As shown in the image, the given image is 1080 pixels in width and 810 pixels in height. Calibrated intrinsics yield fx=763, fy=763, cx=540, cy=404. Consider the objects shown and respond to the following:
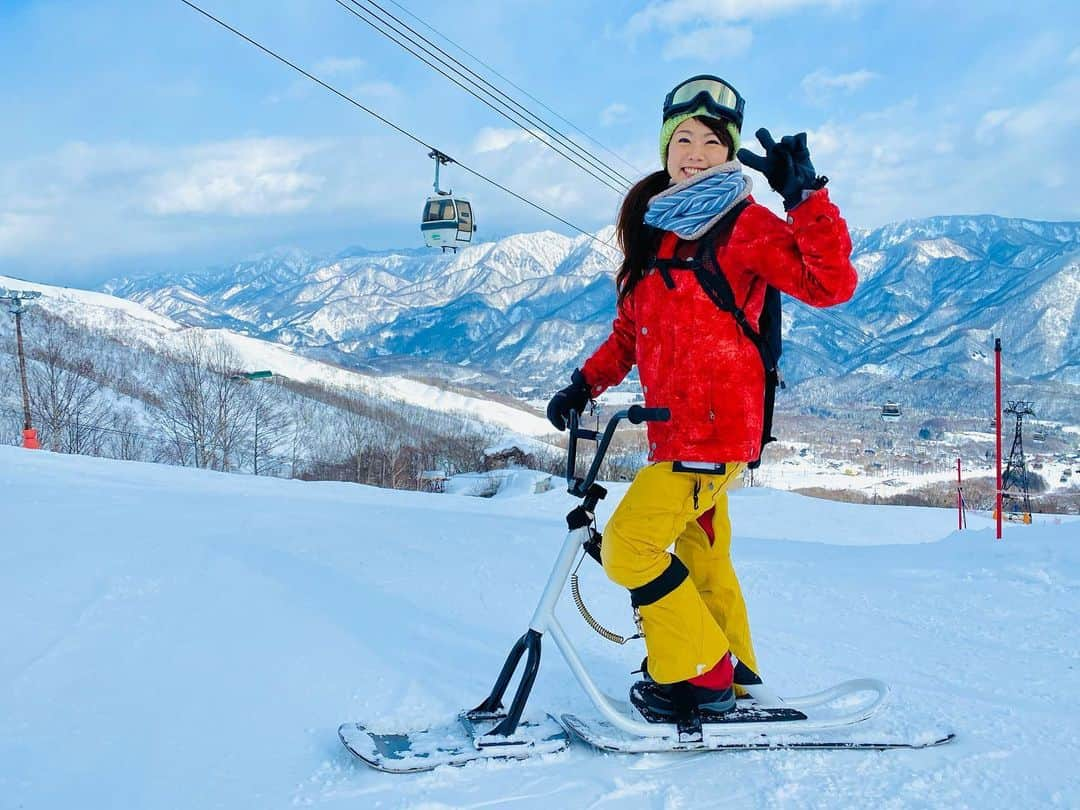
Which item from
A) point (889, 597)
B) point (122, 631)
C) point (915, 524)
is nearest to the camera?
point (122, 631)

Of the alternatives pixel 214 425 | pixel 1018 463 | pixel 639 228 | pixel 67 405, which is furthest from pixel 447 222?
pixel 67 405

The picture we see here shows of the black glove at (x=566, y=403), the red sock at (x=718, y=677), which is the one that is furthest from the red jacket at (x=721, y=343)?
the red sock at (x=718, y=677)

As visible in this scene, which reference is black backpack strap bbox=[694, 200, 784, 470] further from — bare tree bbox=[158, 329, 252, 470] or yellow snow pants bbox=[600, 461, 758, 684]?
bare tree bbox=[158, 329, 252, 470]

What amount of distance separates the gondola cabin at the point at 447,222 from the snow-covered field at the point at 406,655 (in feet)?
46.8

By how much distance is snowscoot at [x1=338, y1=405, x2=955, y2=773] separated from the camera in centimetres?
234

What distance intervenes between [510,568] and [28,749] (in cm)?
281

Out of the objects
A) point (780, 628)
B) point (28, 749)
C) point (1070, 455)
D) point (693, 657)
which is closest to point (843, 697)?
point (693, 657)

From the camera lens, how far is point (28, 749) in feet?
7.47

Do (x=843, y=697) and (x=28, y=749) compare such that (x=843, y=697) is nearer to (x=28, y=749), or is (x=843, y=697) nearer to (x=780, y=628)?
(x=780, y=628)

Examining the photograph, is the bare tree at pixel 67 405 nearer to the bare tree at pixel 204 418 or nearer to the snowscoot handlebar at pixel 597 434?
the bare tree at pixel 204 418

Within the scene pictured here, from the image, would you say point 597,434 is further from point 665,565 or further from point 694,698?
point 694,698

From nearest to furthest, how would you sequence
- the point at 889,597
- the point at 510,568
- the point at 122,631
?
the point at 122,631, the point at 889,597, the point at 510,568

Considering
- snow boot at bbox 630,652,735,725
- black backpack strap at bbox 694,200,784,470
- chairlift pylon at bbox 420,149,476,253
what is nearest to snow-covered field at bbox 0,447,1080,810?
snow boot at bbox 630,652,735,725

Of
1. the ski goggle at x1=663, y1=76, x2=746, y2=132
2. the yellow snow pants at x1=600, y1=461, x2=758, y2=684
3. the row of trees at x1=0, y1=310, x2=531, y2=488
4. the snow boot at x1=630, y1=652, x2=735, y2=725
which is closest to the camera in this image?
the yellow snow pants at x1=600, y1=461, x2=758, y2=684
